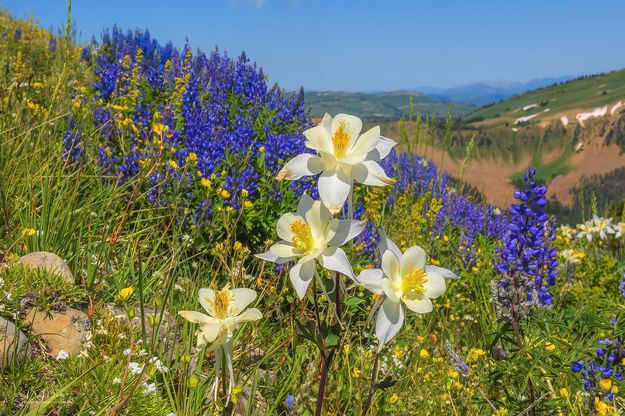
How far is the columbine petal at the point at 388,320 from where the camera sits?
171cm

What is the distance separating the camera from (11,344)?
2.60 m

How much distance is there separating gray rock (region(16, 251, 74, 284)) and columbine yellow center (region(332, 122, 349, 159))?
7.42 feet

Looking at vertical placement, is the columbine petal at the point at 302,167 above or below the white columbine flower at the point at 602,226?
above

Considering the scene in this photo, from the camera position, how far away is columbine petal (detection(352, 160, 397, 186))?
176 centimetres

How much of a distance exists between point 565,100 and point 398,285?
17443 centimetres

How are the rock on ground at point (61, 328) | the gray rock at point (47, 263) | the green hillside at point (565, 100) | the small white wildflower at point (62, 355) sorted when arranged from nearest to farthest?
the small white wildflower at point (62, 355) < the rock on ground at point (61, 328) < the gray rock at point (47, 263) < the green hillside at point (565, 100)

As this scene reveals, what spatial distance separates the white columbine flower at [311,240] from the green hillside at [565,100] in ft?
452

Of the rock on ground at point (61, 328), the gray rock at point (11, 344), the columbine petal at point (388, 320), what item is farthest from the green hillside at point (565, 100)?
the columbine petal at point (388, 320)

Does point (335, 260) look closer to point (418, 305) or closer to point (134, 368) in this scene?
point (418, 305)

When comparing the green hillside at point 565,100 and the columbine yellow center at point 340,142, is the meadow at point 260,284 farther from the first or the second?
the green hillside at point 565,100

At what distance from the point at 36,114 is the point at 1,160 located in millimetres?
1025

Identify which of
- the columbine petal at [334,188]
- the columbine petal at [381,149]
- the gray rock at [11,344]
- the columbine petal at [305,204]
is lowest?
the gray rock at [11,344]

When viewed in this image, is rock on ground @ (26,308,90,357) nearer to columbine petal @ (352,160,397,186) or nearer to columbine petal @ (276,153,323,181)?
columbine petal @ (276,153,323,181)

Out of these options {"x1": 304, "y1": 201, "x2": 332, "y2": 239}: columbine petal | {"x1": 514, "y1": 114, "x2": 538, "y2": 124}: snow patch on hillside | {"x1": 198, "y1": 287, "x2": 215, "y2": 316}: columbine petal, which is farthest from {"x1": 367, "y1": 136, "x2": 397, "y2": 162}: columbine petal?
{"x1": 514, "y1": 114, "x2": 538, "y2": 124}: snow patch on hillside
